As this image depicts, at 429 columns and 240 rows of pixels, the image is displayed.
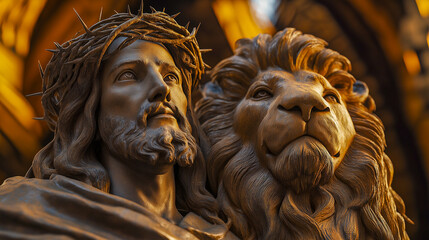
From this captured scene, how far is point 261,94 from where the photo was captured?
2027mm

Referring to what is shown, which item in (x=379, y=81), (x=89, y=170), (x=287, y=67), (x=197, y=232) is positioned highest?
(x=89, y=170)

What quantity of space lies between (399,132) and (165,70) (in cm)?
144

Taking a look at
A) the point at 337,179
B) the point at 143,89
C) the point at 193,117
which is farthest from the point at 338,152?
the point at 143,89

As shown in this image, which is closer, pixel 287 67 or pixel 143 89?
pixel 143 89

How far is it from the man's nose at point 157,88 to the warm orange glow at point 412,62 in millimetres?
1541

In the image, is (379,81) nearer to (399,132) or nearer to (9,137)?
(399,132)

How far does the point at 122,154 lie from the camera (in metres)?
1.87

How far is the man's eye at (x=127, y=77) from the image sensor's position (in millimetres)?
1935

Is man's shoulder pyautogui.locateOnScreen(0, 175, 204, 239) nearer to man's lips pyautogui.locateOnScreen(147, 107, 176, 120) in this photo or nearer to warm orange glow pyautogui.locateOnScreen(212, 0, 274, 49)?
man's lips pyautogui.locateOnScreen(147, 107, 176, 120)

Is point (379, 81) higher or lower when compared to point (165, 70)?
lower

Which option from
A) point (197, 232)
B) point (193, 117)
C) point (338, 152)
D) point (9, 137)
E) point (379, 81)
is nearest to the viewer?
point (197, 232)

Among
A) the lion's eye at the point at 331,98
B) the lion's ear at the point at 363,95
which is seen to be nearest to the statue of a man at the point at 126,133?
the lion's eye at the point at 331,98

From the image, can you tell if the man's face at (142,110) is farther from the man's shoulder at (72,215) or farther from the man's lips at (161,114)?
the man's shoulder at (72,215)

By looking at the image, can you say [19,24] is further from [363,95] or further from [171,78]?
[363,95]
